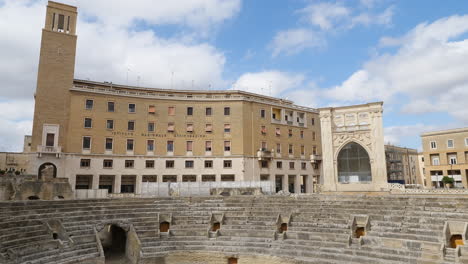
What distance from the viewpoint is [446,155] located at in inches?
1736

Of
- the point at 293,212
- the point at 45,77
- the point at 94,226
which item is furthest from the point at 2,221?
the point at 45,77

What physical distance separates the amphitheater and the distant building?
1725 inches

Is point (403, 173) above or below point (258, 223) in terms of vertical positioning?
above

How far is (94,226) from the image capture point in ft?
70.1

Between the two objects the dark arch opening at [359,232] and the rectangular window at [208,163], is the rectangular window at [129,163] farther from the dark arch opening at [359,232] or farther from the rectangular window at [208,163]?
the dark arch opening at [359,232]

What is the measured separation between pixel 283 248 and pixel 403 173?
53.9 metres

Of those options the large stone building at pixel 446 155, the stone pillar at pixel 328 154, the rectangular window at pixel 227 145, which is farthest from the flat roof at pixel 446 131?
the rectangular window at pixel 227 145

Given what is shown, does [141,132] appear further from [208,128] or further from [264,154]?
[264,154]

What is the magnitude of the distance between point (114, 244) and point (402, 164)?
2298 inches

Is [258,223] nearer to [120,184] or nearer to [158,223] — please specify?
[158,223]

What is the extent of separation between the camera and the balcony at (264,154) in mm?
45144

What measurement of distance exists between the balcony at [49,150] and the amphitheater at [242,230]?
16604 mm

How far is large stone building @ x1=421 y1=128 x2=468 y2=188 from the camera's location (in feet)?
139

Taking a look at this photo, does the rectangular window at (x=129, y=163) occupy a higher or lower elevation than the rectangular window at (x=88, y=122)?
lower
